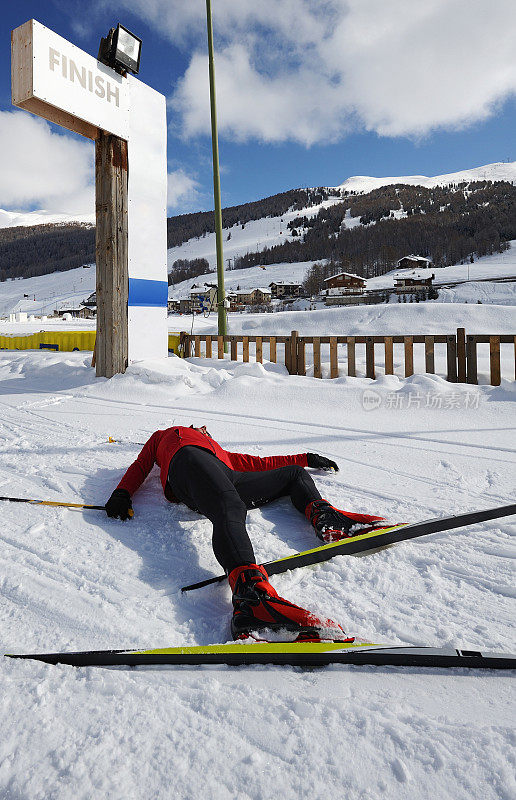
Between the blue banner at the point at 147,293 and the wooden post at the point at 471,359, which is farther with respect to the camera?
the blue banner at the point at 147,293

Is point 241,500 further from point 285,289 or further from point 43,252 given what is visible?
point 43,252

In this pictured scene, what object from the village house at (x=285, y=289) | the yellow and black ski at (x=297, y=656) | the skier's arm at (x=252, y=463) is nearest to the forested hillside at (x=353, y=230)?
the village house at (x=285, y=289)

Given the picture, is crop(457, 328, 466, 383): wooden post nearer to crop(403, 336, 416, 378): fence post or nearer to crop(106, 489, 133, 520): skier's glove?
crop(403, 336, 416, 378): fence post

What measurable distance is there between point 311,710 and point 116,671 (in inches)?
25.5

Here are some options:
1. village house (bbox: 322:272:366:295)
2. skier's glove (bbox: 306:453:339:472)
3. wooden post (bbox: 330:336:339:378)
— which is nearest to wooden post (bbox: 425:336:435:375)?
wooden post (bbox: 330:336:339:378)

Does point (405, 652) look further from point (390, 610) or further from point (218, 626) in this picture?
point (218, 626)

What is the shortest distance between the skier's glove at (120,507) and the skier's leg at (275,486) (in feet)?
2.13

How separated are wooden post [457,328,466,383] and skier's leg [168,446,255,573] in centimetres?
518

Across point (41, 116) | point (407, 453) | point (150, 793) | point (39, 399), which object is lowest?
point (150, 793)

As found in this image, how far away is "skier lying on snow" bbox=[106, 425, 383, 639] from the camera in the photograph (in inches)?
67.5

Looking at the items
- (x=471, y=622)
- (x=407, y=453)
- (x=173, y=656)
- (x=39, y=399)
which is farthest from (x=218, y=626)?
(x=39, y=399)

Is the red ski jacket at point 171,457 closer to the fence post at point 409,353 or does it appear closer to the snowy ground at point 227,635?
the snowy ground at point 227,635

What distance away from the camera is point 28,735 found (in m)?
1.28

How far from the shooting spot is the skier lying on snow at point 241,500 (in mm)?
1714
